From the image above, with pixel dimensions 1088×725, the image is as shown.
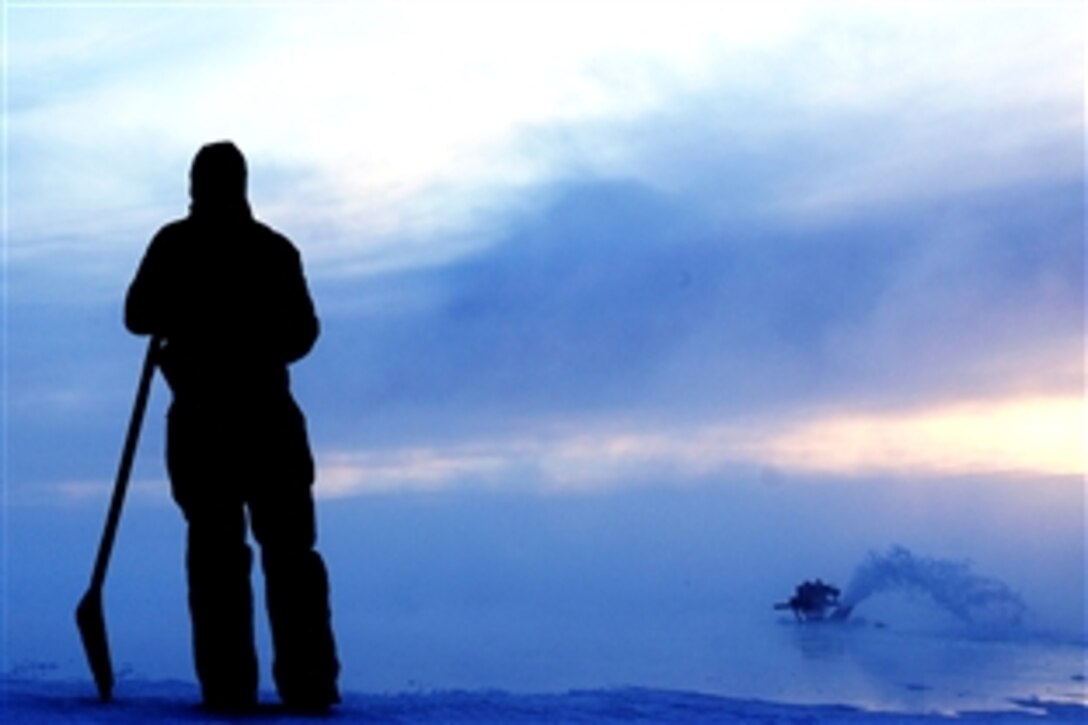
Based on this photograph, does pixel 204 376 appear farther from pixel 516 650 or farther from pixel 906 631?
pixel 906 631

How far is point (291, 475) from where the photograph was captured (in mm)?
8062

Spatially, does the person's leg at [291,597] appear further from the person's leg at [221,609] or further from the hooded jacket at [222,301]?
the hooded jacket at [222,301]

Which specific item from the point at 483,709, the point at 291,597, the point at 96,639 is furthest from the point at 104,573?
the point at 483,709

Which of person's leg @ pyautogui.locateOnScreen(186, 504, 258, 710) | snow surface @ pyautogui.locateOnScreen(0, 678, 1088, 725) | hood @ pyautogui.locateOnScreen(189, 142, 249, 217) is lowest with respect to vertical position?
snow surface @ pyautogui.locateOnScreen(0, 678, 1088, 725)

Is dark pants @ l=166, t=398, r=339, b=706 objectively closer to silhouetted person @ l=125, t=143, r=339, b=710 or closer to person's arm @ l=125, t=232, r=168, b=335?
silhouetted person @ l=125, t=143, r=339, b=710

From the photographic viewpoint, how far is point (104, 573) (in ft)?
27.1

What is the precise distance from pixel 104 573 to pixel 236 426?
101 cm

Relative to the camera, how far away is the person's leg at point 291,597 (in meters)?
8.02

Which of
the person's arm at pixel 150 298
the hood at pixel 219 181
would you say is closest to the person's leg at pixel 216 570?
the person's arm at pixel 150 298

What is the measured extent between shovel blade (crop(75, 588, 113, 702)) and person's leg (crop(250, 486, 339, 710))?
88cm

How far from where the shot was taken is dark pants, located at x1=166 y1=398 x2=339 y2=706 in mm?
7926

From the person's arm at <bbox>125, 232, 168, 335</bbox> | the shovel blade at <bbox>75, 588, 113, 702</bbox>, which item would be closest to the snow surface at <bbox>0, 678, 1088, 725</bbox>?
the shovel blade at <bbox>75, 588, 113, 702</bbox>

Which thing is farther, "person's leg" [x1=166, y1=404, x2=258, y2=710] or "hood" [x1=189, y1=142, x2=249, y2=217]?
"hood" [x1=189, y1=142, x2=249, y2=217]

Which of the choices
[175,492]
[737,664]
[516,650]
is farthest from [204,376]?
[516,650]
